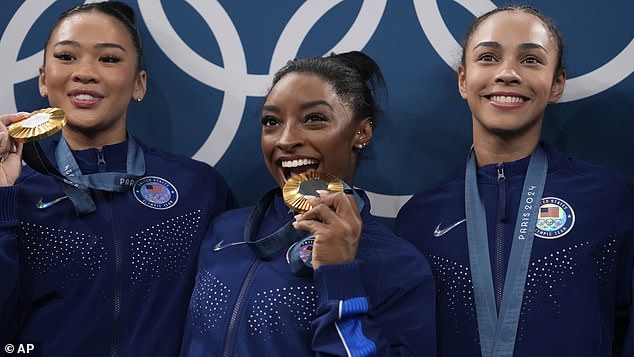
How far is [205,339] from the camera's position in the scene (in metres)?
2.90

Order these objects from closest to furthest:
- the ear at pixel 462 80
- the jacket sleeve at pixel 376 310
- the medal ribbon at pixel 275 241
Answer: the jacket sleeve at pixel 376 310, the medal ribbon at pixel 275 241, the ear at pixel 462 80

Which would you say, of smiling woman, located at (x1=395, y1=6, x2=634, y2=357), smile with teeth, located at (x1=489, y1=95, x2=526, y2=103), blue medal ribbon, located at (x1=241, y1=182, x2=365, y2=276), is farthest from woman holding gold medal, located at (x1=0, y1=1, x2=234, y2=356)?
smile with teeth, located at (x1=489, y1=95, x2=526, y2=103)

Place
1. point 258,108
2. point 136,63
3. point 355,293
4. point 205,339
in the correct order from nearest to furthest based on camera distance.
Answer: point 355,293 < point 205,339 < point 136,63 < point 258,108

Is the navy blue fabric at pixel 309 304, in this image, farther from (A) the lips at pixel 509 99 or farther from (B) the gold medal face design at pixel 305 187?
(A) the lips at pixel 509 99

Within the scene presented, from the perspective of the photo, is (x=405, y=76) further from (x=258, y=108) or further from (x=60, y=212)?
(x=60, y=212)

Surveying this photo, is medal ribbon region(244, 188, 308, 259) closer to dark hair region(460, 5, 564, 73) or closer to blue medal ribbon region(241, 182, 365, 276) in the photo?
blue medal ribbon region(241, 182, 365, 276)

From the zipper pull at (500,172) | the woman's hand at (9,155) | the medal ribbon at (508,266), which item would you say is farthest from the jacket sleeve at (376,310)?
the woman's hand at (9,155)

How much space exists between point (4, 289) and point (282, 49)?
1.64 metres

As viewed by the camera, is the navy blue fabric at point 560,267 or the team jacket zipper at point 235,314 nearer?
the team jacket zipper at point 235,314

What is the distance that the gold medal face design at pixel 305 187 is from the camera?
2.79 m

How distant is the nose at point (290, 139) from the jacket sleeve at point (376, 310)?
52 cm

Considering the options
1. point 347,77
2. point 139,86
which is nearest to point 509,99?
point 347,77

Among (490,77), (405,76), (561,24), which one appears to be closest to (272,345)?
(490,77)

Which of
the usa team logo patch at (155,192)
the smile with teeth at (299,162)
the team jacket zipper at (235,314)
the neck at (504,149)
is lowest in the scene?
the team jacket zipper at (235,314)
